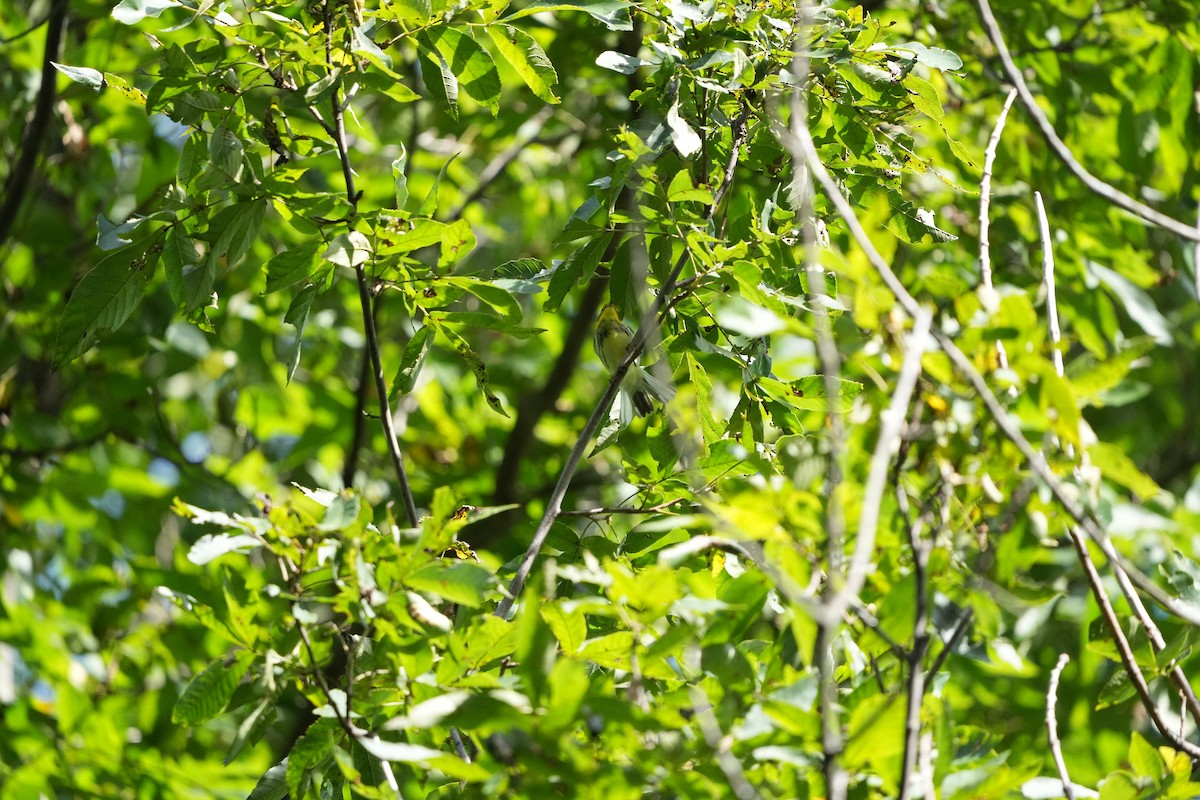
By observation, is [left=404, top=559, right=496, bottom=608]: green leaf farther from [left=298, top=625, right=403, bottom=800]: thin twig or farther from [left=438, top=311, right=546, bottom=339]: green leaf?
[left=438, top=311, right=546, bottom=339]: green leaf

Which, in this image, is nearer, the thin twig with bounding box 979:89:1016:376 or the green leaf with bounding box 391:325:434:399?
the thin twig with bounding box 979:89:1016:376

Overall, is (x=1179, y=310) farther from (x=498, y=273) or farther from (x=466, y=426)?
(x=498, y=273)

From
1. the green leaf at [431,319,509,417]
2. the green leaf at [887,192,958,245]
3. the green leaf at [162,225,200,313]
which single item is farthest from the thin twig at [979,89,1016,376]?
the green leaf at [162,225,200,313]

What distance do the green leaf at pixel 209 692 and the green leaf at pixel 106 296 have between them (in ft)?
1.17

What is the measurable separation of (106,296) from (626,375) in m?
0.53

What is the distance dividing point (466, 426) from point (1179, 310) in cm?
192

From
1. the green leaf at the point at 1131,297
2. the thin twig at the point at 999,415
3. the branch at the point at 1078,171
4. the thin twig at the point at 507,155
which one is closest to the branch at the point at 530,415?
the thin twig at the point at 507,155

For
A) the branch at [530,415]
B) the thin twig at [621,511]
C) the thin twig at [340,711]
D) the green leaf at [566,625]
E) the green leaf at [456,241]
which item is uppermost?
the green leaf at [456,241]

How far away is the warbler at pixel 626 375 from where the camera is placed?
1.07 m

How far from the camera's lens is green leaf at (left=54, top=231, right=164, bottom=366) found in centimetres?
108

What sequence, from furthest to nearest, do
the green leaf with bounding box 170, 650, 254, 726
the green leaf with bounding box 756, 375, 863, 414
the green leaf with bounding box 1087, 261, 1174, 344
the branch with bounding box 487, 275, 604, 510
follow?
the branch with bounding box 487, 275, 604, 510, the green leaf with bounding box 1087, 261, 1174, 344, the green leaf with bounding box 756, 375, 863, 414, the green leaf with bounding box 170, 650, 254, 726

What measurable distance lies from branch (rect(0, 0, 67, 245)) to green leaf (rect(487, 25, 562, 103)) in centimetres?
99

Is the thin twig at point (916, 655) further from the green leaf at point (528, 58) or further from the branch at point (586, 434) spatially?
the green leaf at point (528, 58)

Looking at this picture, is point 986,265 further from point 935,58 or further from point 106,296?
point 106,296
